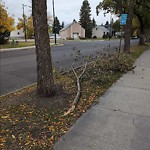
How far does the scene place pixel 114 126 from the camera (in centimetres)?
380

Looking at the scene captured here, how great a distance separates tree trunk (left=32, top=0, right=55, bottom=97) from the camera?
15.2 ft

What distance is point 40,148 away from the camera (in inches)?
120

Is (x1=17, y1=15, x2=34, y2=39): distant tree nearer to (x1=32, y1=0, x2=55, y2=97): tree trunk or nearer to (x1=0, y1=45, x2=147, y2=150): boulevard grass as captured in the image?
(x1=0, y1=45, x2=147, y2=150): boulevard grass

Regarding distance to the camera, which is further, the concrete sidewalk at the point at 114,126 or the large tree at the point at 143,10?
the large tree at the point at 143,10

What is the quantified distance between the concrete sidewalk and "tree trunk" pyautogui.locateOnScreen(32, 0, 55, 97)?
1.26 meters

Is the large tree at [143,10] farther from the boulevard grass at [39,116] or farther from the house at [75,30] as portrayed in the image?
the house at [75,30]

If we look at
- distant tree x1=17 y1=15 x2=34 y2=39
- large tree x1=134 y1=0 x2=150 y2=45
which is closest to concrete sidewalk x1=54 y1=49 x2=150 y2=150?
large tree x1=134 y1=0 x2=150 y2=45

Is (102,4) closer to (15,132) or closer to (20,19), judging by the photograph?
(15,132)

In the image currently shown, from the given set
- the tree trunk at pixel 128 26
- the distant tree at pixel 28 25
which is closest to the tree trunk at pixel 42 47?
the tree trunk at pixel 128 26

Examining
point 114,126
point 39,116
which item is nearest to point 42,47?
point 39,116

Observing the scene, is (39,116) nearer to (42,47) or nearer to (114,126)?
(114,126)

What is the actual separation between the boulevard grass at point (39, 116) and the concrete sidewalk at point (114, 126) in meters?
0.20

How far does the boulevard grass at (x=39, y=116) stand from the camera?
3266 millimetres

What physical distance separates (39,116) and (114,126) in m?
1.48
